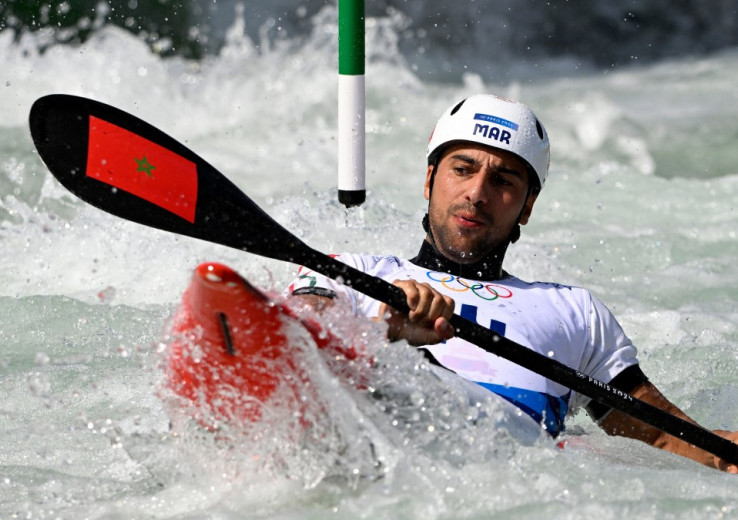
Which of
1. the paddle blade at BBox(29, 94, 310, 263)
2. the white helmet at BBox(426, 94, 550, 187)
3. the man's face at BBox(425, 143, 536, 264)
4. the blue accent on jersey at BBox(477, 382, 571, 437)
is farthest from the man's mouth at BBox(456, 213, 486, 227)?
the paddle blade at BBox(29, 94, 310, 263)

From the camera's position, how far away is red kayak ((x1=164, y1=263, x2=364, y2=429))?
2342mm

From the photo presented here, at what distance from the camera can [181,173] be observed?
290 cm

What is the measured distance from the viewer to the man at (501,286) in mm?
2992

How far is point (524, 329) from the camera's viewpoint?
312cm

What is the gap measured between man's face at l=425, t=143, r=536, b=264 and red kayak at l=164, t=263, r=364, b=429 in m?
0.93

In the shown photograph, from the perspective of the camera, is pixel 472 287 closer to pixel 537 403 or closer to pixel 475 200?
pixel 475 200

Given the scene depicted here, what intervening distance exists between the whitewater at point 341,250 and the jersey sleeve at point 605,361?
0.30 ft

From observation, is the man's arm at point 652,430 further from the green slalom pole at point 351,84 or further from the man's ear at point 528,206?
the green slalom pole at point 351,84

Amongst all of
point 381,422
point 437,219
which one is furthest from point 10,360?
point 381,422

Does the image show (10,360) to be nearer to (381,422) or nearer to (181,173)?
(181,173)

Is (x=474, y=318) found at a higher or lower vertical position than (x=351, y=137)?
lower

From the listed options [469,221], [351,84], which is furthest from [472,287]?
[351,84]

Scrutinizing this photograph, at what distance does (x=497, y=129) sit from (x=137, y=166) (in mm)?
1115

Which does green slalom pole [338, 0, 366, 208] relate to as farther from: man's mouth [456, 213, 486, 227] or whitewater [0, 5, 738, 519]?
man's mouth [456, 213, 486, 227]
